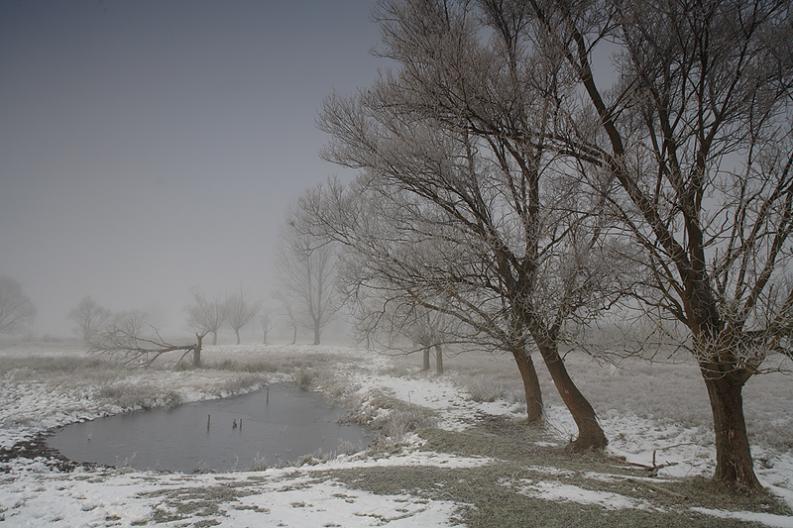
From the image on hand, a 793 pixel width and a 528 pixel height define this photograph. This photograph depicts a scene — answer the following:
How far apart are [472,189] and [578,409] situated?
5005mm

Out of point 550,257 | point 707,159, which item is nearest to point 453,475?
point 550,257

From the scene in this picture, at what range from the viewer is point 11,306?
1849 inches

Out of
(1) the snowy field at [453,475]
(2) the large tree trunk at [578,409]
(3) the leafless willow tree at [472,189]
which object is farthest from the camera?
(2) the large tree trunk at [578,409]

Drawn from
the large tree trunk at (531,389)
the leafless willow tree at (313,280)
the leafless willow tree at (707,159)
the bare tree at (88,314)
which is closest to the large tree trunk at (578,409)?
the large tree trunk at (531,389)

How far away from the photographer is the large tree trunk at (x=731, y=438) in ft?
18.9

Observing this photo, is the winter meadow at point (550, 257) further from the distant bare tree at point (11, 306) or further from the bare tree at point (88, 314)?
the distant bare tree at point (11, 306)

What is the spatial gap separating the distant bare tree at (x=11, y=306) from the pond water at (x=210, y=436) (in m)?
42.6

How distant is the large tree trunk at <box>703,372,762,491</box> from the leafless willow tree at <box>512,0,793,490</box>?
0.05 ft

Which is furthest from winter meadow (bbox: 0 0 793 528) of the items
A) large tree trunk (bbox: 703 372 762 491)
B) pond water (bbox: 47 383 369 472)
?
pond water (bbox: 47 383 369 472)

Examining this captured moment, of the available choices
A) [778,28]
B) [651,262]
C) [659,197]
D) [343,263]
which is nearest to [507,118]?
[659,197]

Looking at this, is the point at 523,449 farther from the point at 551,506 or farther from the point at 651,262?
the point at 651,262

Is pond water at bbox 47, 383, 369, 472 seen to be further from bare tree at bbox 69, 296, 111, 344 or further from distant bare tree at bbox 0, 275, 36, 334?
distant bare tree at bbox 0, 275, 36, 334

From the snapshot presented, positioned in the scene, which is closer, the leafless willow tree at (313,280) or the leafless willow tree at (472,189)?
the leafless willow tree at (472,189)

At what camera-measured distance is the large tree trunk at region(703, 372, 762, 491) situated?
577 centimetres
